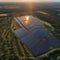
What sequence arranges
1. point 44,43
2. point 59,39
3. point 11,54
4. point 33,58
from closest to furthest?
point 33,58 → point 11,54 → point 44,43 → point 59,39

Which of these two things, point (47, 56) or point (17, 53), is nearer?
point (47, 56)

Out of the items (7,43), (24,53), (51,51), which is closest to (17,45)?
(7,43)

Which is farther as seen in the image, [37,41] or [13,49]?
[37,41]

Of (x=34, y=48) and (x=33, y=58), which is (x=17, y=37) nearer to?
(x=34, y=48)

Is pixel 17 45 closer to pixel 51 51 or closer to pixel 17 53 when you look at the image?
pixel 17 53

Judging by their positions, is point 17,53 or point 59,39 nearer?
point 17,53

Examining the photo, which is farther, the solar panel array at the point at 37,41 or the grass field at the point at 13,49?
the solar panel array at the point at 37,41

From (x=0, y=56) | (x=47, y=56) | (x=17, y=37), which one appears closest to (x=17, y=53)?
(x=0, y=56)

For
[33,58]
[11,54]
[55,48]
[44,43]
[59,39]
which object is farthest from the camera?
[59,39]

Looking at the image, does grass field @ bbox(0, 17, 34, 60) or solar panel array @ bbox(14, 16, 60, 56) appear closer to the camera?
grass field @ bbox(0, 17, 34, 60)
